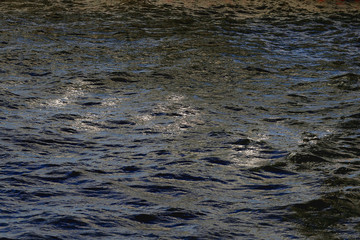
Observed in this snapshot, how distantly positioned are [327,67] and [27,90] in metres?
4.55

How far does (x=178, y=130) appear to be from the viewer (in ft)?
19.7

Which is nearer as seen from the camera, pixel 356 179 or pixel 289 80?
pixel 356 179

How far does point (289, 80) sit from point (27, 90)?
362cm

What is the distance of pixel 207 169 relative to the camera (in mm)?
4945

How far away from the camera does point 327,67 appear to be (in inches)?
357

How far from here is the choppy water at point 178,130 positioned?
3975 millimetres

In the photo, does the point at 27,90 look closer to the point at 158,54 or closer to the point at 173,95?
the point at 173,95

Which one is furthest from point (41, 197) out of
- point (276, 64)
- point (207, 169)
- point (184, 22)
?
point (184, 22)

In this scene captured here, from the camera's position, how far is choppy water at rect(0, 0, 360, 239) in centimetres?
397

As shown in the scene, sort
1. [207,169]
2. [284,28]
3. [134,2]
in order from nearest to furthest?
[207,169] < [284,28] < [134,2]

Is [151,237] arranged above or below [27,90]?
above

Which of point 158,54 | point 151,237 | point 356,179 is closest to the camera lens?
point 151,237

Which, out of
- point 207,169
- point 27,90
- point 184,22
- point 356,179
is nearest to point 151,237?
point 207,169

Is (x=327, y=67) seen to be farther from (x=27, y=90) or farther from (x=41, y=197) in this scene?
(x=41, y=197)
